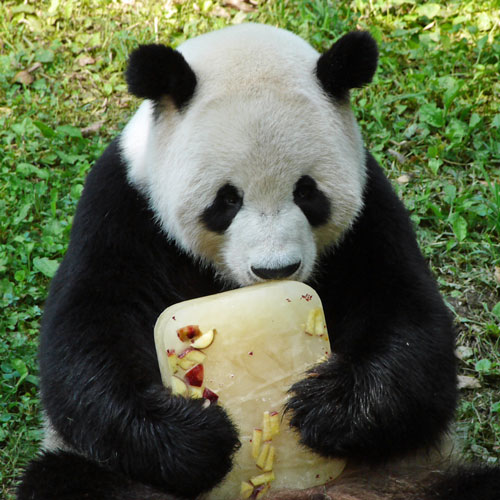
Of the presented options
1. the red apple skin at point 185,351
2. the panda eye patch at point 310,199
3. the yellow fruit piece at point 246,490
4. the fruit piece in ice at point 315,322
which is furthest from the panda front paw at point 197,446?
the panda eye patch at point 310,199

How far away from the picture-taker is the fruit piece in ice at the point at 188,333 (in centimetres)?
388

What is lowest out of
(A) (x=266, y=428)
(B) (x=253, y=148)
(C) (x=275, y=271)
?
(A) (x=266, y=428)

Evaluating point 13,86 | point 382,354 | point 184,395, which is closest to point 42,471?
point 184,395

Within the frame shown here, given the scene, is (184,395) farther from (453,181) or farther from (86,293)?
(453,181)

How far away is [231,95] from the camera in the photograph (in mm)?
3992

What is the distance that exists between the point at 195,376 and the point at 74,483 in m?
0.70

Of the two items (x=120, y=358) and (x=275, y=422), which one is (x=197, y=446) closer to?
(x=275, y=422)

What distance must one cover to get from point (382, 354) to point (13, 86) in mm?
4879

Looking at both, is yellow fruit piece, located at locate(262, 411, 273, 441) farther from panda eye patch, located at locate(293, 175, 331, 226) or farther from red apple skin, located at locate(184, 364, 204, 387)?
panda eye patch, located at locate(293, 175, 331, 226)


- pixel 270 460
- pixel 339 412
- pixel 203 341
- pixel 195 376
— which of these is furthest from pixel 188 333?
pixel 339 412

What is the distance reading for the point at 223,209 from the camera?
4.02m

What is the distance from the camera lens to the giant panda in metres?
3.91

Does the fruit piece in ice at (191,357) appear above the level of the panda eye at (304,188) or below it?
below

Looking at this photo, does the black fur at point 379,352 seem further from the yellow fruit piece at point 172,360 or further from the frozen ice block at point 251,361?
the yellow fruit piece at point 172,360
